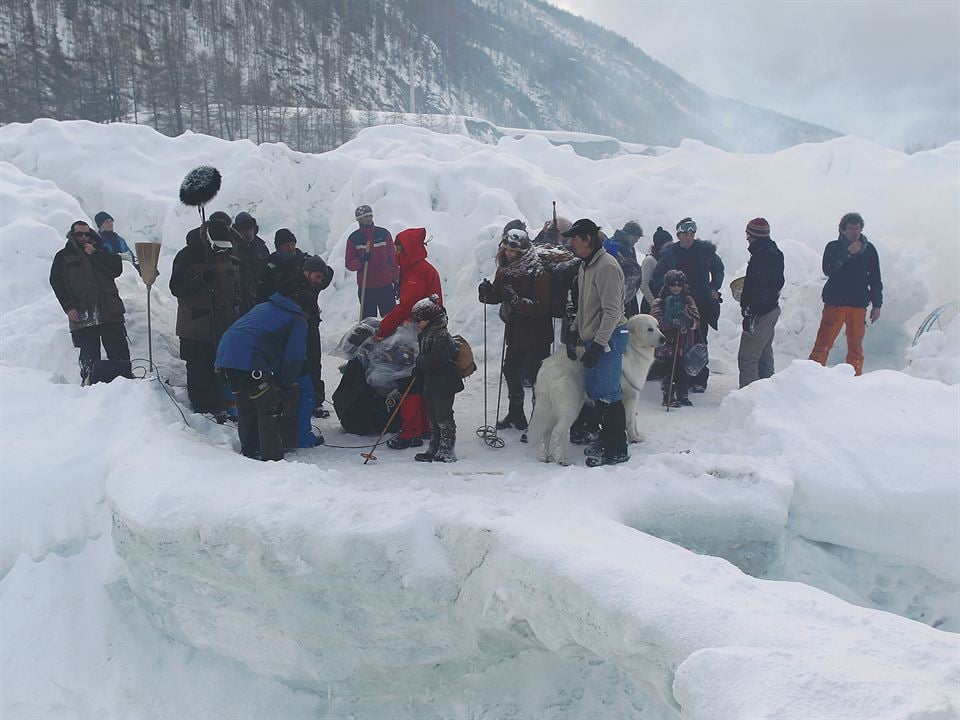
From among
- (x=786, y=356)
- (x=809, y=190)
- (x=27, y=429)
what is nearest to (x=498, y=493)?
(x=27, y=429)

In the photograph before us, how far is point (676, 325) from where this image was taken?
5.67 m

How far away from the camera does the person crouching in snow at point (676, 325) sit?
222 inches

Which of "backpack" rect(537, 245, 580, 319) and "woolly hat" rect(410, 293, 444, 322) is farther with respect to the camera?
"backpack" rect(537, 245, 580, 319)

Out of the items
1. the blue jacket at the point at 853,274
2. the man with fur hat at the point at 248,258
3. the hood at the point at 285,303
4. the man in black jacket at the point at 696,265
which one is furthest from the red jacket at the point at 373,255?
the blue jacket at the point at 853,274

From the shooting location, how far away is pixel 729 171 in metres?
14.6

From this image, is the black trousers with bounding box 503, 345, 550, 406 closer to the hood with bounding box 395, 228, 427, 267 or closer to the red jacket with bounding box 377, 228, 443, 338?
the red jacket with bounding box 377, 228, 443, 338

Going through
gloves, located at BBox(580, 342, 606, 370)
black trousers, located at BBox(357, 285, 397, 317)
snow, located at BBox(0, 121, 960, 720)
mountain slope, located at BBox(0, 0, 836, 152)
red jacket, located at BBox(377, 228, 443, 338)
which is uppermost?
mountain slope, located at BBox(0, 0, 836, 152)

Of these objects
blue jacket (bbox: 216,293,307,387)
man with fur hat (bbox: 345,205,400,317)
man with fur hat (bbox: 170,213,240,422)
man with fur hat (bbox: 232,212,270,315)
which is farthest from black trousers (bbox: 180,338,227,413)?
man with fur hat (bbox: 345,205,400,317)

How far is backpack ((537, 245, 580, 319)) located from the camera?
15.3ft

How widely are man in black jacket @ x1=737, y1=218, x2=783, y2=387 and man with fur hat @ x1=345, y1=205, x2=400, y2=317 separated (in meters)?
3.60

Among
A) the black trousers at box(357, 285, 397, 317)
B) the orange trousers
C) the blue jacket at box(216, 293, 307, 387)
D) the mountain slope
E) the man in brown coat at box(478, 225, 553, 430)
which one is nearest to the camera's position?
the blue jacket at box(216, 293, 307, 387)

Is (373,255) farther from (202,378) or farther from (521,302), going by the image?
(521,302)

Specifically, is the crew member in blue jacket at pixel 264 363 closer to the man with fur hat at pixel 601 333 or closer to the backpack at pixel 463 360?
the backpack at pixel 463 360

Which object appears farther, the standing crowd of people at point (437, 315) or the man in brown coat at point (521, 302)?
the man in brown coat at point (521, 302)
